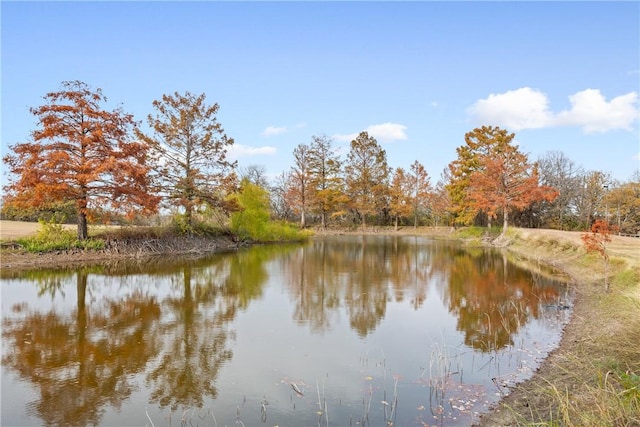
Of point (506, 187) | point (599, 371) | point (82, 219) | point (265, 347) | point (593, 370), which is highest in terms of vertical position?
point (506, 187)

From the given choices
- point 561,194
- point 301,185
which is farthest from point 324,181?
point 561,194

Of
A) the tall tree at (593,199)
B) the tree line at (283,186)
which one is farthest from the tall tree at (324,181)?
the tall tree at (593,199)

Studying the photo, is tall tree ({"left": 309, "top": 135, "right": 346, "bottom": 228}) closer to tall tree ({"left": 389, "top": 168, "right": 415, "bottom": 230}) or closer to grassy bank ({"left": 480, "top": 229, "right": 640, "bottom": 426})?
tall tree ({"left": 389, "top": 168, "right": 415, "bottom": 230})

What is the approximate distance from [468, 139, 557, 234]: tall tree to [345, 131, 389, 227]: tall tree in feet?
47.4

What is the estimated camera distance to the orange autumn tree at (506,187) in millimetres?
33656

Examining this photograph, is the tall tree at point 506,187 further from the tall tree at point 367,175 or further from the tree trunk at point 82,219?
the tree trunk at point 82,219

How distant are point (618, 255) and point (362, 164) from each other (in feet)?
118

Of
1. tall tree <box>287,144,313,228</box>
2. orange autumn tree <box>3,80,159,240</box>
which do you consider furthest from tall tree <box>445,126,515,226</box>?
orange autumn tree <box>3,80,159,240</box>

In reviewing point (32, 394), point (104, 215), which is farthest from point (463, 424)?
point (104, 215)

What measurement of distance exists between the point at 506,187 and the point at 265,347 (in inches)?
1232

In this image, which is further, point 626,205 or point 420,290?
point 626,205

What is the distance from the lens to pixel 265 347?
8109 mm

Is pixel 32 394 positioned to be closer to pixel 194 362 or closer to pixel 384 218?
pixel 194 362

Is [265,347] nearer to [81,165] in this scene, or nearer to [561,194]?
[81,165]
